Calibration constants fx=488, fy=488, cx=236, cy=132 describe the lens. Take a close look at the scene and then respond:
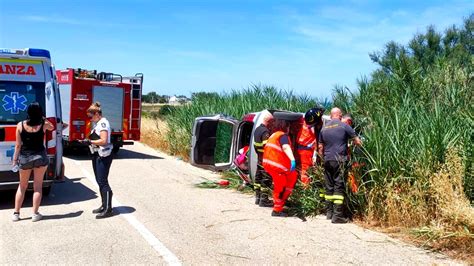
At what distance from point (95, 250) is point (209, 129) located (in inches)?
275

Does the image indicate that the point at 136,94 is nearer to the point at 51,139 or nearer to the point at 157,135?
the point at 157,135

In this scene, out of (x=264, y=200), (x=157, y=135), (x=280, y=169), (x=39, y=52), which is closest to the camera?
(x=280, y=169)

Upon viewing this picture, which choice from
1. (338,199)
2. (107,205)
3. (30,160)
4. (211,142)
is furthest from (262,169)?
(211,142)

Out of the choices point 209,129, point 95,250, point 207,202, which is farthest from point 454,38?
point 95,250

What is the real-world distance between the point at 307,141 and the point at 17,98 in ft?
16.1

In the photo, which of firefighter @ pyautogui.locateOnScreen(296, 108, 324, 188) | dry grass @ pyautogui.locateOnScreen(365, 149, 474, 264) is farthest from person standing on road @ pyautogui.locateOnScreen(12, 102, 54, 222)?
dry grass @ pyautogui.locateOnScreen(365, 149, 474, 264)

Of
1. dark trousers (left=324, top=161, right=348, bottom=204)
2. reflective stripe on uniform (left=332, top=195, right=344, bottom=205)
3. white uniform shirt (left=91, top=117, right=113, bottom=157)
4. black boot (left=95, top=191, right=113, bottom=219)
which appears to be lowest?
black boot (left=95, top=191, right=113, bottom=219)

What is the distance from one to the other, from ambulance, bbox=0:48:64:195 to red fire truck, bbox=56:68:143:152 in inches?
280

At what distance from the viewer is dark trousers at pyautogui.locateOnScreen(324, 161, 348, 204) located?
7.21 metres

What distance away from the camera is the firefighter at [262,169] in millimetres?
8273

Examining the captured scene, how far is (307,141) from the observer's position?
8516 mm

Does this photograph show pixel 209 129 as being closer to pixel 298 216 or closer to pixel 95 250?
pixel 298 216

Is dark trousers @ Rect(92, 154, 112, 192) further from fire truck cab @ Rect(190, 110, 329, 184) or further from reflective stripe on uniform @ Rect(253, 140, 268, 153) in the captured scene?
fire truck cab @ Rect(190, 110, 329, 184)

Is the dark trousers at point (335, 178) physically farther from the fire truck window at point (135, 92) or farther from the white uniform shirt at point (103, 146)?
the fire truck window at point (135, 92)
